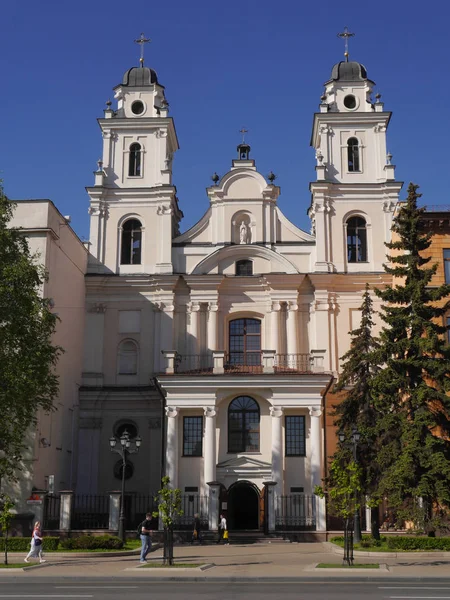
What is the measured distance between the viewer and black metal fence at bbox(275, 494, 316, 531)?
35719 mm

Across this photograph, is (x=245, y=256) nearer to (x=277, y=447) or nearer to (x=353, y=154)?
(x=353, y=154)

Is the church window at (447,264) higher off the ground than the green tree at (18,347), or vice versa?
the church window at (447,264)

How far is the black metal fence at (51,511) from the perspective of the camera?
33094 mm

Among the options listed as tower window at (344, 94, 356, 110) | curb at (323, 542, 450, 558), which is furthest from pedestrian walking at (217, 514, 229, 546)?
tower window at (344, 94, 356, 110)

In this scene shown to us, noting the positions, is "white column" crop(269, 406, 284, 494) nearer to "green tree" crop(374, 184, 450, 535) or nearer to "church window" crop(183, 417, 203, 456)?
"church window" crop(183, 417, 203, 456)

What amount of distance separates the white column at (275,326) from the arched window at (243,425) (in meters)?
4.08

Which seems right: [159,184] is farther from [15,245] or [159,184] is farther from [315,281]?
[15,245]

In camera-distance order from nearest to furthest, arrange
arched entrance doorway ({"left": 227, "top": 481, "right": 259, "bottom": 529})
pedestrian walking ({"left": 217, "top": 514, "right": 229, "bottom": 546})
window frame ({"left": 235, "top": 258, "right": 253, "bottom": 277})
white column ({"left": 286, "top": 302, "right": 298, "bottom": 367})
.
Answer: pedestrian walking ({"left": 217, "top": 514, "right": 229, "bottom": 546}) < arched entrance doorway ({"left": 227, "top": 481, "right": 259, "bottom": 529}) < white column ({"left": 286, "top": 302, "right": 298, "bottom": 367}) < window frame ({"left": 235, "top": 258, "right": 253, "bottom": 277})

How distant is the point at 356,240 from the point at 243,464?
15.1 metres

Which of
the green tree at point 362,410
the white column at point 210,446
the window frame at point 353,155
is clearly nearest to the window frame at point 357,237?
the window frame at point 353,155

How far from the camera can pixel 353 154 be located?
46250 mm

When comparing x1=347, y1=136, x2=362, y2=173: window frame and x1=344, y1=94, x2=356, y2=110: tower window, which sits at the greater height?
x1=344, y1=94, x2=356, y2=110: tower window

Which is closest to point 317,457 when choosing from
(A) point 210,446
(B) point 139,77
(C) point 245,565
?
(A) point 210,446
